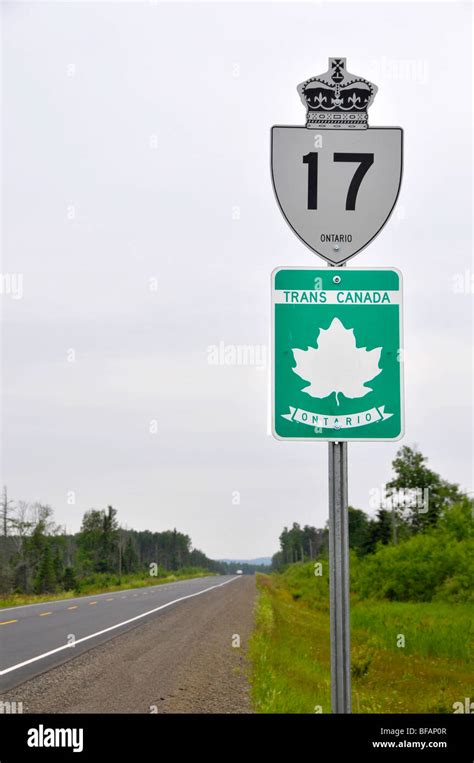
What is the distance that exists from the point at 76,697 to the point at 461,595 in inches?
954

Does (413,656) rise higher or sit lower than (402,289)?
lower

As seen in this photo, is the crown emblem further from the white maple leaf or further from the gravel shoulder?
the gravel shoulder

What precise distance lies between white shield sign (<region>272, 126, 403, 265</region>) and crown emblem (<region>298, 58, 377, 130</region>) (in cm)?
4

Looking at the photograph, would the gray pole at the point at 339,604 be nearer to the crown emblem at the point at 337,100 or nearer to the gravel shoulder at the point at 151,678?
the crown emblem at the point at 337,100

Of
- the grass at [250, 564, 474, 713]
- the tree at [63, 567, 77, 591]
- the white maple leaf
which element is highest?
the white maple leaf

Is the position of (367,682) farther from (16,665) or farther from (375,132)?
(375,132)

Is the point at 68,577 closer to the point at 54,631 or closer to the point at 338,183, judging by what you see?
the point at 54,631

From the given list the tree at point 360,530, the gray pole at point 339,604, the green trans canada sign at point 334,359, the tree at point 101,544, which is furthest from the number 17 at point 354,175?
the tree at point 101,544

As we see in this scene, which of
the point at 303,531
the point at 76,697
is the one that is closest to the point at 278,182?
the point at 76,697

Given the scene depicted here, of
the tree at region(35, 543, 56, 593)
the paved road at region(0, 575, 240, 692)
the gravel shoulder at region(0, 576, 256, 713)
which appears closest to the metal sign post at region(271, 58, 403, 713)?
the gravel shoulder at region(0, 576, 256, 713)

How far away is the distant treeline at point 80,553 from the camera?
65.8m

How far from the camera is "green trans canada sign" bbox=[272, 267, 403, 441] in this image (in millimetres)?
3297

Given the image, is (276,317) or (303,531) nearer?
(276,317)
